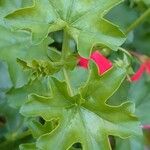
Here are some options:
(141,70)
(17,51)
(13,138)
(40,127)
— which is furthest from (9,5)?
(141,70)

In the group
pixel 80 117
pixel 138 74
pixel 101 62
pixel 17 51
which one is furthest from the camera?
pixel 138 74

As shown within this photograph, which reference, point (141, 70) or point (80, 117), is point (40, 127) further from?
point (141, 70)

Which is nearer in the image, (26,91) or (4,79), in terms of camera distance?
(26,91)

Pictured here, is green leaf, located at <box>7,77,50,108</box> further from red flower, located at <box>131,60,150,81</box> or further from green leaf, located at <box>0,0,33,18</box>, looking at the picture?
red flower, located at <box>131,60,150,81</box>

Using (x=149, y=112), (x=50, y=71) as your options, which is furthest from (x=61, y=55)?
(x=149, y=112)

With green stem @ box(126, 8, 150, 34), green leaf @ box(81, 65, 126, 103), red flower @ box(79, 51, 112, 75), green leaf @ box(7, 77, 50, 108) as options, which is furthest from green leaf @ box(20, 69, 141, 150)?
green stem @ box(126, 8, 150, 34)

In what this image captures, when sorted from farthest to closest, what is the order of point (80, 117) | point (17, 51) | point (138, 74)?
point (138, 74)
point (17, 51)
point (80, 117)

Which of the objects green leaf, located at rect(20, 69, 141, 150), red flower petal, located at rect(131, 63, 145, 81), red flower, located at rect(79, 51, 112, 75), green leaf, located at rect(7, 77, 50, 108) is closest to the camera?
green leaf, located at rect(20, 69, 141, 150)
